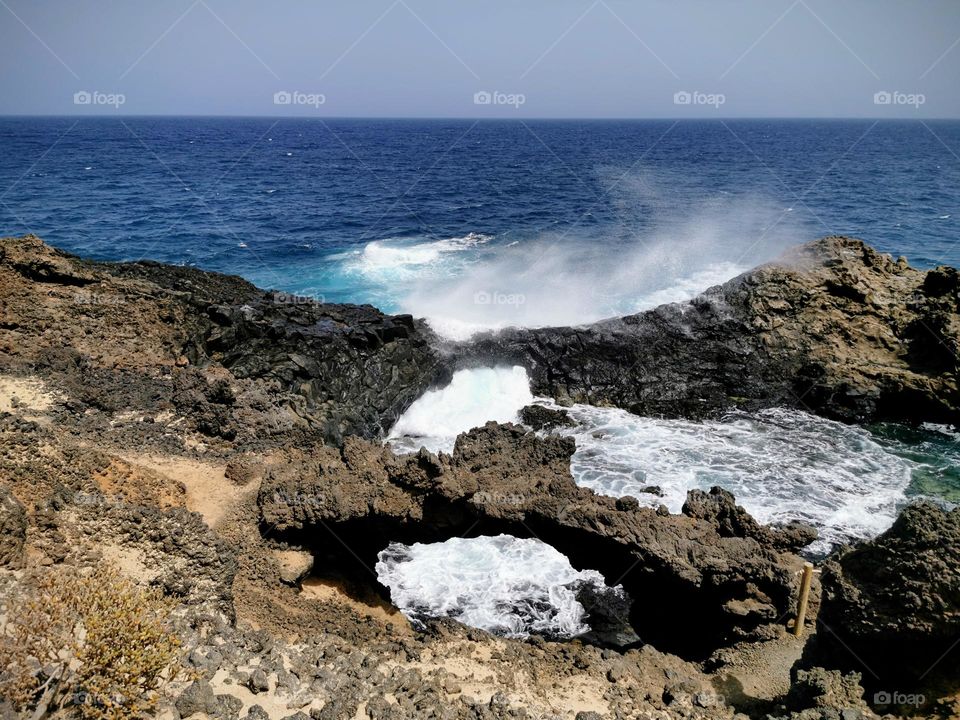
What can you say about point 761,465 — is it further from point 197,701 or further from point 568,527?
point 197,701

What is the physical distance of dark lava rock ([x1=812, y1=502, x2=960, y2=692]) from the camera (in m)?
7.80

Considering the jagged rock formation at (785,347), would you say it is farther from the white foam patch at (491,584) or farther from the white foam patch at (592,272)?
the white foam patch at (491,584)

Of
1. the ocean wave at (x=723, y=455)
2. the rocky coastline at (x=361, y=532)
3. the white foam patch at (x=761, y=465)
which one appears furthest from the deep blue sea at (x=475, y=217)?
the rocky coastline at (x=361, y=532)

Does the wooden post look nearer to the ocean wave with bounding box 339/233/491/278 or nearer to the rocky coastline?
the rocky coastline

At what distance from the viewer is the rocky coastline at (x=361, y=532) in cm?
809

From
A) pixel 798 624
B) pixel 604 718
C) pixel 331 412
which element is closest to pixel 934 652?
pixel 798 624

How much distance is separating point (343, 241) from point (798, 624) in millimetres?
35295

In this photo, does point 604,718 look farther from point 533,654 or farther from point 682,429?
point 682,429

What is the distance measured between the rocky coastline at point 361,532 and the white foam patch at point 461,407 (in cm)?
69

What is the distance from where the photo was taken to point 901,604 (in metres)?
8.01

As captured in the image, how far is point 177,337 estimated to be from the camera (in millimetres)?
18203

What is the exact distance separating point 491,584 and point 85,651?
807cm

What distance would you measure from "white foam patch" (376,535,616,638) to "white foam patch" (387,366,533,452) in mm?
4301

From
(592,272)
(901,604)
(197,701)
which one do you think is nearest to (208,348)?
(197,701)
